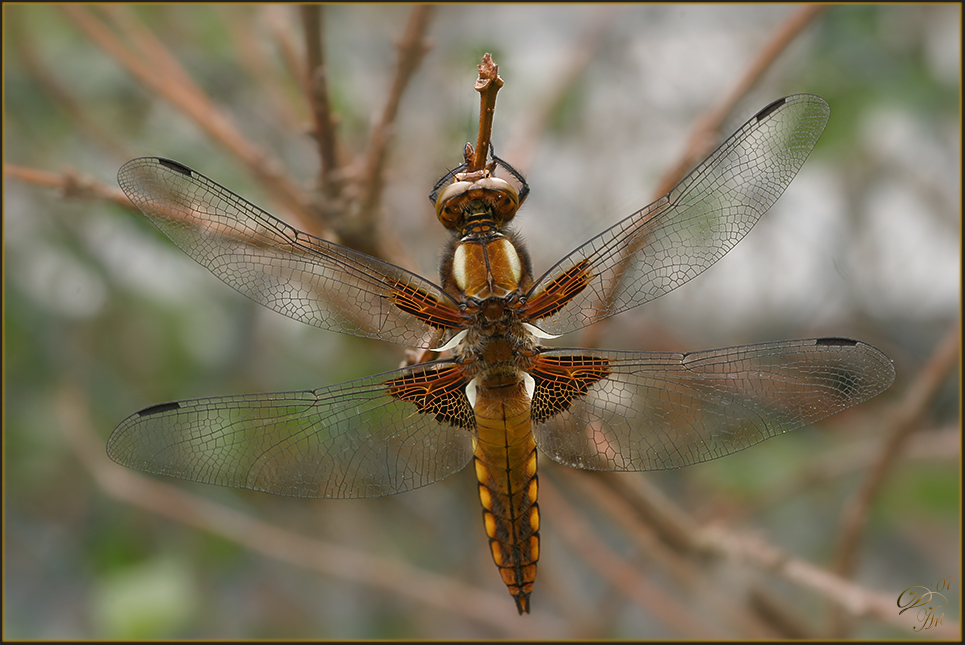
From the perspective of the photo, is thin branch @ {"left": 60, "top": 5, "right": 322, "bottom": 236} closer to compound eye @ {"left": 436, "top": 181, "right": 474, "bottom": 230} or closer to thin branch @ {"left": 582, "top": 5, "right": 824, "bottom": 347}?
compound eye @ {"left": 436, "top": 181, "right": 474, "bottom": 230}

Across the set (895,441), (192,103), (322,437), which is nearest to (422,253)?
(192,103)

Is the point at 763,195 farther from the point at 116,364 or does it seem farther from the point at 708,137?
the point at 116,364

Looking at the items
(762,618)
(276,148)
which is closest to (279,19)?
(276,148)

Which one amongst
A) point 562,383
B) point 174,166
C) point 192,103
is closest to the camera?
point 174,166

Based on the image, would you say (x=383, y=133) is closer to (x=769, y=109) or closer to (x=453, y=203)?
(x=453, y=203)

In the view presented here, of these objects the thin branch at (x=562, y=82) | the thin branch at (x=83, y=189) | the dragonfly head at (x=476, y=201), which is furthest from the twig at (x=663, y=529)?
the thin branch at (x=83, y=189)

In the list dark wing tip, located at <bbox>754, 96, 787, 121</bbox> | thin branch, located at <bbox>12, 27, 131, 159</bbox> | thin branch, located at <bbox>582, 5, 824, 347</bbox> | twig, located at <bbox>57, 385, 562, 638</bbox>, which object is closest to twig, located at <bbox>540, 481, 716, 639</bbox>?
twig, located at <bbox>57, 385, 562, 638</bbox>
